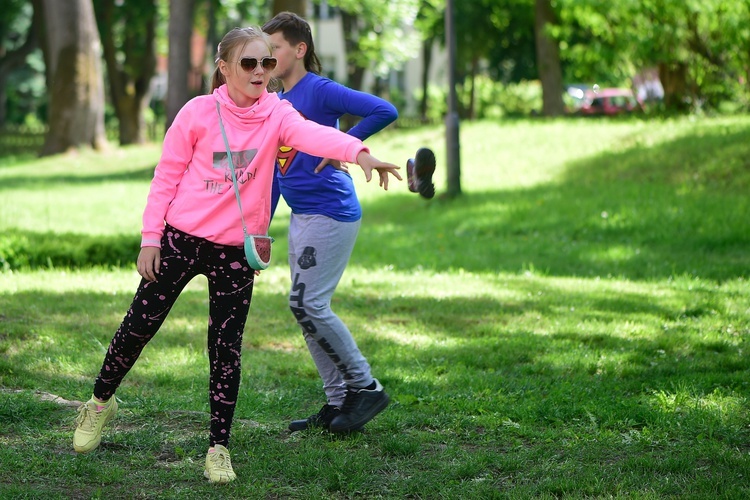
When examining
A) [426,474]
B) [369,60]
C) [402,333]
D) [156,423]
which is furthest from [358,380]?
[369,60]

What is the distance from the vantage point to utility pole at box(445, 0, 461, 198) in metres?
15.5

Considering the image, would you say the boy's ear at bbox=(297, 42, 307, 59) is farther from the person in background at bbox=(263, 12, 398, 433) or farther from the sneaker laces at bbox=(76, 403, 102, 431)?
the sneaker laces at bbox=(76, 403, 102, 431)

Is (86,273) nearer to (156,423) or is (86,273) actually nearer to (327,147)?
(156,423)

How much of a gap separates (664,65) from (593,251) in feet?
38.7

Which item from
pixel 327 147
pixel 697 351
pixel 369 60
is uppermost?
pixel 369 60

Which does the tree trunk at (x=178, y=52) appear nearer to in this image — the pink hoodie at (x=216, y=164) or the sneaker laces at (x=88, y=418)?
the sneaker laces at (x=88, y=418)

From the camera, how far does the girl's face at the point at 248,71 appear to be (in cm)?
414

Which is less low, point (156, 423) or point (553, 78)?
point (553, 78)

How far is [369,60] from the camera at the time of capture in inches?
1439

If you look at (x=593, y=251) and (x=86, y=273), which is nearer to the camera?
(x=86, y=273)

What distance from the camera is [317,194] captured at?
4.70m

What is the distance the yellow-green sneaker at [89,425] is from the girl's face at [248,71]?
1.58m

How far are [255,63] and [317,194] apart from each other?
792mm

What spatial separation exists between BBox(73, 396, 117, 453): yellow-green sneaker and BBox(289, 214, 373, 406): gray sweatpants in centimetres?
100
